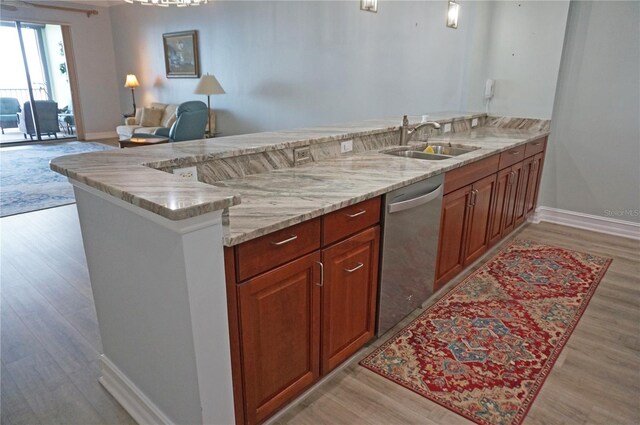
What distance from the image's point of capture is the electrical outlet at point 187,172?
5.75 ft

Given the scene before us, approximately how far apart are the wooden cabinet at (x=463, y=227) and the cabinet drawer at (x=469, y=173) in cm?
Answer: 4

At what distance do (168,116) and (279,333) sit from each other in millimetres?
7343

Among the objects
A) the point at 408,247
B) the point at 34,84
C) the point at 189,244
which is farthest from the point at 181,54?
the point at 189,244

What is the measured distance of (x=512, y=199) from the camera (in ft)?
11.6

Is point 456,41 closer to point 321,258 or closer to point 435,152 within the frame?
point 435,152

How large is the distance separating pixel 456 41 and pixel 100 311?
4.06 metres

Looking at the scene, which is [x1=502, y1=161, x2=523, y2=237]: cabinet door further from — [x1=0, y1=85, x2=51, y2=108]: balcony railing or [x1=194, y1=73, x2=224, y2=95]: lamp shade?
[x1=0, y1=85, x2=51, y2=108]: balcony railing

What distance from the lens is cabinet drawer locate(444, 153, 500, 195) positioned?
251cm

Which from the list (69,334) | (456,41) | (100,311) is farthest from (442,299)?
(456,41)

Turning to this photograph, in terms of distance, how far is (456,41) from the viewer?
4305 millimetres

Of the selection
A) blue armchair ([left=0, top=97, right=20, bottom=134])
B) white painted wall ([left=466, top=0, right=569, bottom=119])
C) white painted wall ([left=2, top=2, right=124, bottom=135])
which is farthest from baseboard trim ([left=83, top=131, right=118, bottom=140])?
white painted wall ([left=466, top=0, right=569, bottom=119])

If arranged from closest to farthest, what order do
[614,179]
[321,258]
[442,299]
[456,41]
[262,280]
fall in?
1. [262,280]
2. [321,258]
3. [442,299]
4. [614,179]
5. [456,41]

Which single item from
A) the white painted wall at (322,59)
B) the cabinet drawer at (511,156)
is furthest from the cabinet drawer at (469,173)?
the white painted wall at (322,59)

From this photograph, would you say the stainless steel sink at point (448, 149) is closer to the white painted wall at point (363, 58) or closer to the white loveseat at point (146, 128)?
the white painted wall at point (363, 58)
